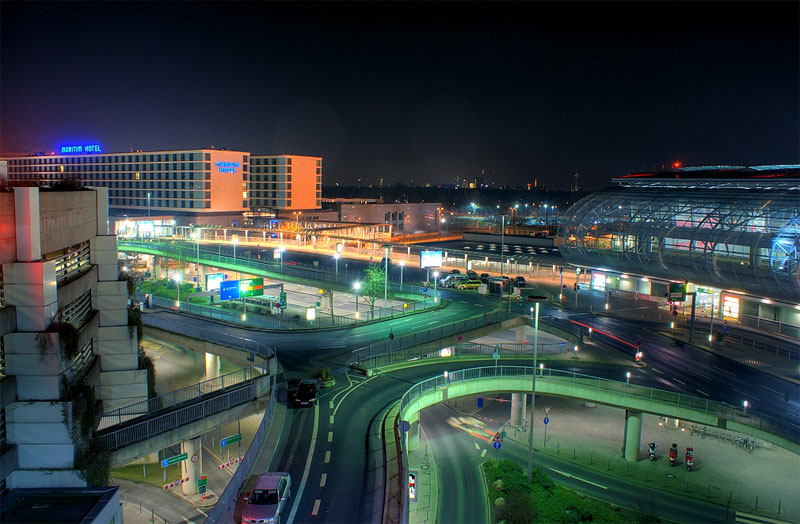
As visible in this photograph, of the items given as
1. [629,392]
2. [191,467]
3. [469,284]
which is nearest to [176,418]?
[191,467]

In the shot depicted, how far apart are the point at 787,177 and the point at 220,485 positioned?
51761 mm

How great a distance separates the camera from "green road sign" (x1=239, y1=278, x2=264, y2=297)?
44747mm

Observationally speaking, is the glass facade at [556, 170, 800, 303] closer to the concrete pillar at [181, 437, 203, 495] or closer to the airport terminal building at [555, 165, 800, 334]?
the airport terminal building at [555, 165, 800, 334]

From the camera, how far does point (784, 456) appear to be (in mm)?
34750

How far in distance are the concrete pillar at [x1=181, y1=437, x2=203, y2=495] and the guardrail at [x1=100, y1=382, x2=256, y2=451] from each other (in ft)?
19.9

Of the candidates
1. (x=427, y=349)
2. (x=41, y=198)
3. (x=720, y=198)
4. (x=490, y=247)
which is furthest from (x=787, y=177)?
(x=41, y=198)

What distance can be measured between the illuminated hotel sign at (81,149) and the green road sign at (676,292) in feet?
401

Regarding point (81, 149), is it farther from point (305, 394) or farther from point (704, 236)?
point (704, 236)

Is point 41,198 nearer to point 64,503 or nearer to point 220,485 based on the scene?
point 64,503

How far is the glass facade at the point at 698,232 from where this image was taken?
44.3 m

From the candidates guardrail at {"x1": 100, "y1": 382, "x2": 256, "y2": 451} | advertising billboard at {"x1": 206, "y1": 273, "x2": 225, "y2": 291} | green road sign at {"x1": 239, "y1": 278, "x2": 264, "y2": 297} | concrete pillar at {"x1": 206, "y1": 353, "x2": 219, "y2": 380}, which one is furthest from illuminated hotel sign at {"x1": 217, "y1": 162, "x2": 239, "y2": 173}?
guardrail at {"x1": 100, "y1": 382, "x2": 256, "y2": 451}

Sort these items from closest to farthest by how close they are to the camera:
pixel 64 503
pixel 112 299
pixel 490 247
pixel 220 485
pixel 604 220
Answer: pixel 64 503
pixel 112 299
pixel 220 485
pixel 604 220
pixel 490 247

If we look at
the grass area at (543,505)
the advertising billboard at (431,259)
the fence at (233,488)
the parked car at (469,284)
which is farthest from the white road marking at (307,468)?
the parked car at (469,284)

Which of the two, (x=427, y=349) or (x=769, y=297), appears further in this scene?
(x=769, y=297)
